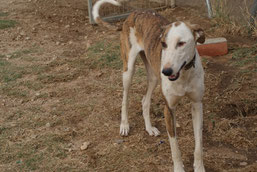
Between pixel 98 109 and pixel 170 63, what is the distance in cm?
249

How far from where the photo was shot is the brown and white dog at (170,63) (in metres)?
3.45

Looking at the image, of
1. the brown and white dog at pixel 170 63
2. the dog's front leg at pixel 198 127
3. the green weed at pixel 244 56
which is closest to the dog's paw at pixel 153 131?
the brown and white dog at pixel 170 63

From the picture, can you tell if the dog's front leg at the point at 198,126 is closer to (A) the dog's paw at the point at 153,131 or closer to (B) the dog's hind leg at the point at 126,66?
(A) the dog's paw at the point at 153,131

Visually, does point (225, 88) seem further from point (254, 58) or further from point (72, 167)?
point (72, 167)

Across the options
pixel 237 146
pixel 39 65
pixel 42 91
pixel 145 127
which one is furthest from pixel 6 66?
Result: pixel 237 146

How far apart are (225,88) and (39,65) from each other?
3.60 metres

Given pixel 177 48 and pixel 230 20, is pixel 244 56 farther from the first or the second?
pixel 177 48

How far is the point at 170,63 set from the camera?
3369 mm

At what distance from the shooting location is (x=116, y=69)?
6.98 metres

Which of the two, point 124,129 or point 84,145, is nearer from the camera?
point 84,145

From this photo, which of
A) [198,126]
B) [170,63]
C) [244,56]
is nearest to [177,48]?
[170,63]

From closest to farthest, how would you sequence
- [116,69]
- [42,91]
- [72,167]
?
[72,167]
[42,91]
[116,69]

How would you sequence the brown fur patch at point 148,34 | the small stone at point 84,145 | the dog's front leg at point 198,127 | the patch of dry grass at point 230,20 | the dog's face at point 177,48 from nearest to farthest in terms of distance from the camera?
the dog's face at point 177,48, the dog's front leg at point 198,127, the brown fur patch at point 148,34, the small stone at point 84,145, the patch of dry grass at point 230,20

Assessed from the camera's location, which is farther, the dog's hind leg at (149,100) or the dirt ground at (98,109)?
the dog's hind leg at (149,100)
